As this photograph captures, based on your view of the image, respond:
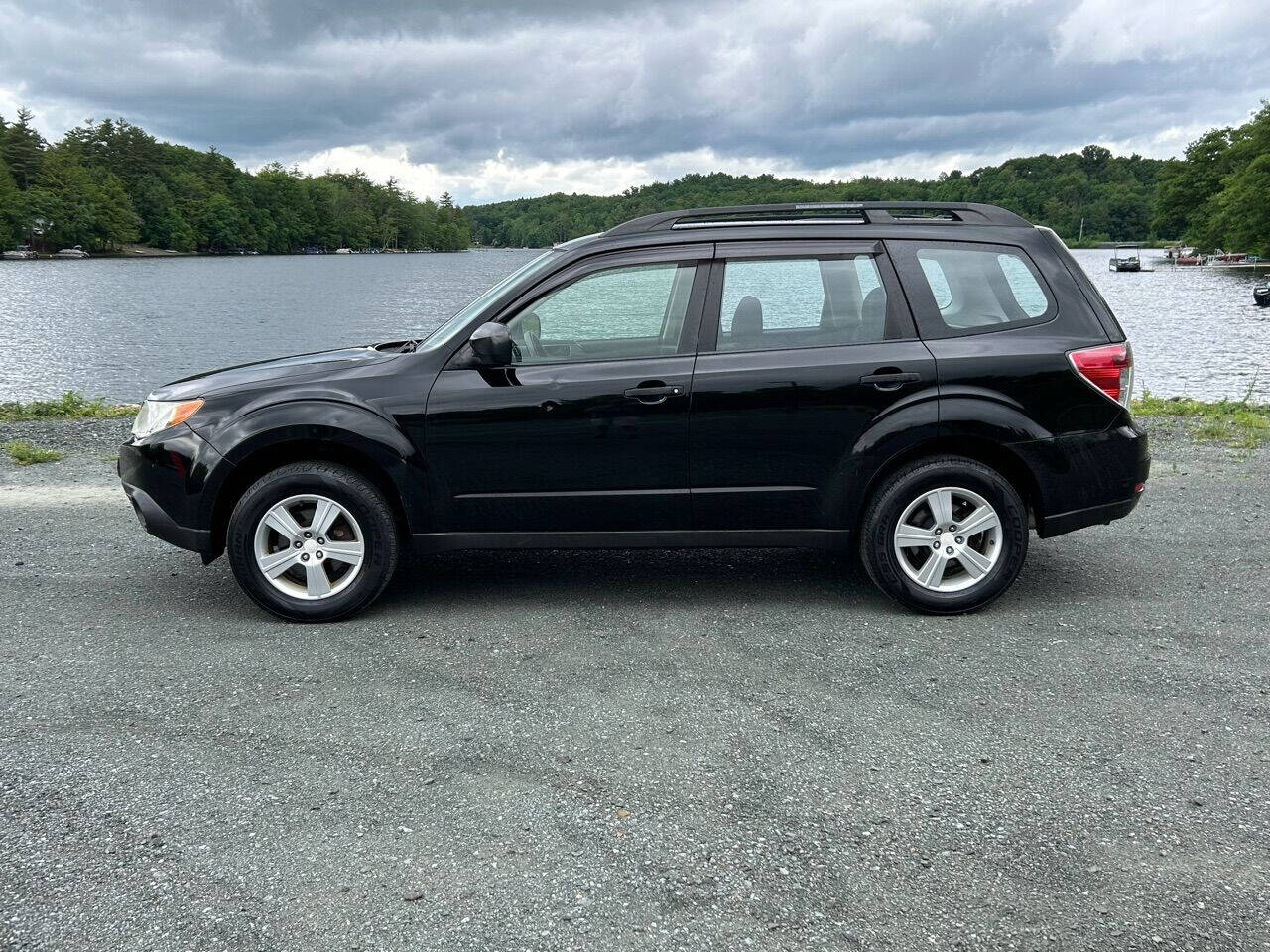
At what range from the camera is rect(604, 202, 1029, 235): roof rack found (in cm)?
A: 508

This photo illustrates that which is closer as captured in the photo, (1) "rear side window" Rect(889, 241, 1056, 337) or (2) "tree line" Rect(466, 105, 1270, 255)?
(1) "rear side window" Rect(889, 241, 1056, 337)

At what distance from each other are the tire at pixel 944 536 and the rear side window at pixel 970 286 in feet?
2.25

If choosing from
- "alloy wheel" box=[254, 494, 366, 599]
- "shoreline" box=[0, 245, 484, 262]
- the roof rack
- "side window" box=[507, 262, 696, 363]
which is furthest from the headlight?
"shoreline" box=[0, 245, 484, 262]

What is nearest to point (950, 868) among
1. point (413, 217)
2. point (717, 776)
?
point (717, 776)

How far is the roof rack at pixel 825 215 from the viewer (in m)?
5.08

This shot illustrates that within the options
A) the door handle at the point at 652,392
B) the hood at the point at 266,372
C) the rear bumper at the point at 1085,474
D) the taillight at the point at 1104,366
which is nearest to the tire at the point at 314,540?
the hood at the point at 266,372

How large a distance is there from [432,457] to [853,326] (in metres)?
2.08

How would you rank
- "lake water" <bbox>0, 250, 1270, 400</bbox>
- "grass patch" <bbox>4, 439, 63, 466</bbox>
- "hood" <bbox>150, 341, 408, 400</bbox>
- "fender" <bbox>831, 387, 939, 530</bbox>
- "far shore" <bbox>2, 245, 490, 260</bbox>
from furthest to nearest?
1. "far shore" <bbox>2, 245, 490, 260</bbox>
2. "lake water" <bbox>0, 250, 1270, 400</bbox>
3. "grass patch" <bbox>4, 439, 63, 466</bbox>
4. "hood" <bbox>150, 341, 408, 400</bbox>
5. "fender" <bbox>831, 387, 939, 530</bbox>

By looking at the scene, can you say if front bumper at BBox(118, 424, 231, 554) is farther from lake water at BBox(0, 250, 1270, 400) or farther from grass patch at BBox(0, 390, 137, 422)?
grass patch at BBox(0, 390, 137, 422)

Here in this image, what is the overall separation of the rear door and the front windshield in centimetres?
84

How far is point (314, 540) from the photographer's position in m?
4.91

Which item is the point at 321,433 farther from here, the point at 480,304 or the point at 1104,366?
the point at 1104,366

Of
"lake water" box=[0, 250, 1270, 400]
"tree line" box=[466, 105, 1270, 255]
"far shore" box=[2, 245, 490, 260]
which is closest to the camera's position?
"lake water" box=[0, 250, 1270, 400]

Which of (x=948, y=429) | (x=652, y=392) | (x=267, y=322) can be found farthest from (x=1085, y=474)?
(x=267, y=322)
